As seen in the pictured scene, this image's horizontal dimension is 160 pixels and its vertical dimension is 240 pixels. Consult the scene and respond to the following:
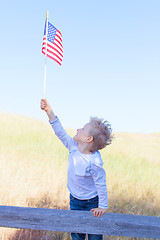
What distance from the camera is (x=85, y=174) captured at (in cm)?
264

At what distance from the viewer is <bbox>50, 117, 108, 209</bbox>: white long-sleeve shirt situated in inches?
101

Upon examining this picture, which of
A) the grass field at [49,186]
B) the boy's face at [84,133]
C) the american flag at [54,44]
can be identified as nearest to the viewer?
the boy's face at [84,133]

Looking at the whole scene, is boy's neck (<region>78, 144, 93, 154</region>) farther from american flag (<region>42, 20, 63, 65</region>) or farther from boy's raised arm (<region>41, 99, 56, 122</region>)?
american flag (<region>42, 20, 63, 65</region>)

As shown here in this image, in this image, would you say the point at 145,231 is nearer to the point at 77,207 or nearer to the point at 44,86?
the point at 77,207

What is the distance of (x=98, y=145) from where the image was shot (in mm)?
2684

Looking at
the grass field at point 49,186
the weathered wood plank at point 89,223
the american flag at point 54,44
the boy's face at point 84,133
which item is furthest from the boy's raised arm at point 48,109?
the grass field at point 49,186

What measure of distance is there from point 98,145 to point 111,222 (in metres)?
0.74

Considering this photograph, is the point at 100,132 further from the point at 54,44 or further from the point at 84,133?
the point at 54,44

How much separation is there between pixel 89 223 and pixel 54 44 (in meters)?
3.16

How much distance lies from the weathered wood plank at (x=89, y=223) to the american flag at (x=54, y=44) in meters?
2.75

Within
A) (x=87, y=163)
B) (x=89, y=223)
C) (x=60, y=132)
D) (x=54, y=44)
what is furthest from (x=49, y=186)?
(x=89, y=223)

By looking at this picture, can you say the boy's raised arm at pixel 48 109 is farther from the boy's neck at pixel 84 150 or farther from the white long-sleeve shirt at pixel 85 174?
the boy's neck at pixel 84 150

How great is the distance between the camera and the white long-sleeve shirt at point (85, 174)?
258cm

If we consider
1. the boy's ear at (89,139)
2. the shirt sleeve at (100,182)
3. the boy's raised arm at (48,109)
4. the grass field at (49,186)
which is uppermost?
the boy's raised arm at (48,109)
